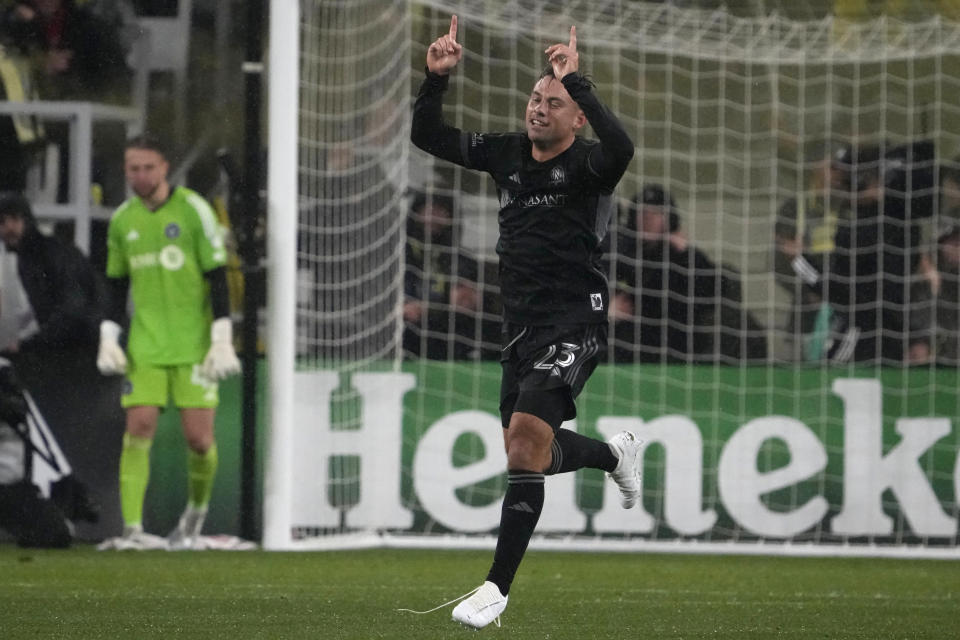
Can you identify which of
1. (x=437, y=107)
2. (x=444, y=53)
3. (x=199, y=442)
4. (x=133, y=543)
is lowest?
(x=133, y=543)

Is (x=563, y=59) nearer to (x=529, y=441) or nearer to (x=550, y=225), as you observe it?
(x=550, y=225)

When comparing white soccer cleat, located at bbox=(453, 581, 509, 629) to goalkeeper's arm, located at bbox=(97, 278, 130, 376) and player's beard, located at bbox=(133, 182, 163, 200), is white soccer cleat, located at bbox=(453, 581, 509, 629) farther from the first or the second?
player's beard, located at bbox=(133, 182, 163, 200)

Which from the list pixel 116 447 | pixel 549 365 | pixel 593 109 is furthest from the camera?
pixel 116 447

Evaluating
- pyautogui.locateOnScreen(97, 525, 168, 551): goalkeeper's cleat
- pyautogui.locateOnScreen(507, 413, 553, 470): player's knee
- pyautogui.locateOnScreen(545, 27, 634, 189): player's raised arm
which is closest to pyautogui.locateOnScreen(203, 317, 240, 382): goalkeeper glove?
pyautogui.locateOnScreen(97, 525, 168, 551): goalkeeper's cleat

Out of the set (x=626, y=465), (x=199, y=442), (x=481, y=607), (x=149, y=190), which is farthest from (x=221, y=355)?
(x=481, y=607)

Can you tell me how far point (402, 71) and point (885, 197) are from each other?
297 cm

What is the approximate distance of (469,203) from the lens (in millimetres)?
10312

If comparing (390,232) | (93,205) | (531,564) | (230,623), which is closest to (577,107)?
(230,623)

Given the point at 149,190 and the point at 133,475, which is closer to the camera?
the point at 133,475

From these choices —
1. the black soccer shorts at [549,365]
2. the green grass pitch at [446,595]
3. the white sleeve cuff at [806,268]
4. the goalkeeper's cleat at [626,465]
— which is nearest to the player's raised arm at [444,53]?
the black soccer shorts at [549,365]

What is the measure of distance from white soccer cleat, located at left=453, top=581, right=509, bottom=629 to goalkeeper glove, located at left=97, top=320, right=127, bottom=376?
4466 mm

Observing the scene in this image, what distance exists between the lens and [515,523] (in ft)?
17.8

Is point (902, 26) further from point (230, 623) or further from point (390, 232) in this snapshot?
point (230, 623)

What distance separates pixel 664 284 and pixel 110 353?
3291 mm
